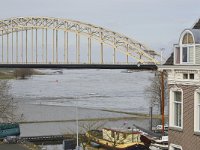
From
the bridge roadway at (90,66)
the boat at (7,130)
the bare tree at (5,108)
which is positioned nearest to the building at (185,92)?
the boat at (7,130)

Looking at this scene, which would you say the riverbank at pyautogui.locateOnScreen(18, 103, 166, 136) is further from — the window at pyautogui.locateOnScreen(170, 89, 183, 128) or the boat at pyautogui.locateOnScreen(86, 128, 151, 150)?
the window at pyautogui.locateOnScreen(170, 89, 183, 128)

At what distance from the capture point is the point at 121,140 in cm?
3719

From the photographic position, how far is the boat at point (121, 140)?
36406 mm

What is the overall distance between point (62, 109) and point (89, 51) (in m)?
29.5

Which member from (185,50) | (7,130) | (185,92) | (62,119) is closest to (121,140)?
(7,130)

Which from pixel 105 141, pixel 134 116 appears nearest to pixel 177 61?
pixel 105 141

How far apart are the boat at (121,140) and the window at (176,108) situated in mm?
17537

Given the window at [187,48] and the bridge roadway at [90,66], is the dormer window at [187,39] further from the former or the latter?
the bridge roadway at [90,66]

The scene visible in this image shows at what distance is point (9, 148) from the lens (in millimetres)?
36781

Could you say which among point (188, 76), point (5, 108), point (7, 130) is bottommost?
point (7, 130)

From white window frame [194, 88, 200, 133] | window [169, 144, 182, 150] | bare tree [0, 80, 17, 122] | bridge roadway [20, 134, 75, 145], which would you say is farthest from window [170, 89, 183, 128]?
bare tree [0, 80, 17, 122]

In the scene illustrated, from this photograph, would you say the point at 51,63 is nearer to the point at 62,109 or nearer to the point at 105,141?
the point at 62,109

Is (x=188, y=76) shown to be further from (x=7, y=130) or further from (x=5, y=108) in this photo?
(x=5, y=108)

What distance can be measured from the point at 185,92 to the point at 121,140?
19.9 meters
